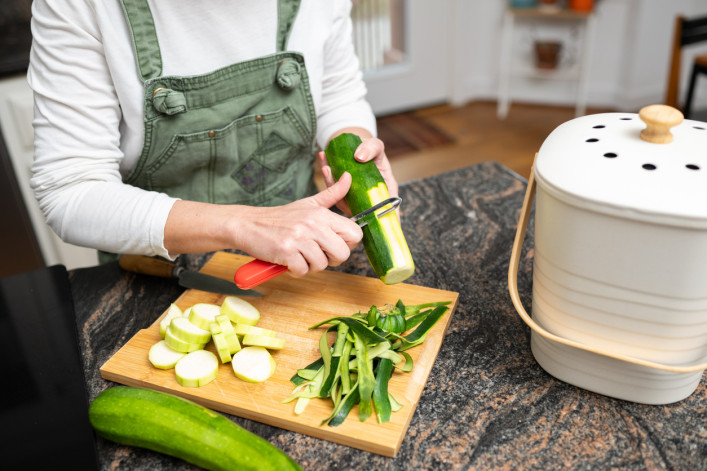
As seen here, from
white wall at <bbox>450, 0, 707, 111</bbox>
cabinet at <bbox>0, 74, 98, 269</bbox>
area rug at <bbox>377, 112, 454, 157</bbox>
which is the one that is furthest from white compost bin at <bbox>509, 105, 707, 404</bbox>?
white wall at <bbox>450, 0, 707, 111</bbox>

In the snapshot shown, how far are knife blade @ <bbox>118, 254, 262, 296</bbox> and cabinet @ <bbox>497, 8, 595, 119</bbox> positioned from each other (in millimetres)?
3341

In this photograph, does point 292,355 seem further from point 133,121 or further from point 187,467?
point 133,121

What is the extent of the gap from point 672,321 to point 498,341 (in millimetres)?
288

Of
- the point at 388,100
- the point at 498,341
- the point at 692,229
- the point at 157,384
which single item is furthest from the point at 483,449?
the point at 388,100

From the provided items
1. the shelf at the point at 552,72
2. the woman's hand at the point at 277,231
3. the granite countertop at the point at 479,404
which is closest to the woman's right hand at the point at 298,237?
the woman's hand at the point at 277,231

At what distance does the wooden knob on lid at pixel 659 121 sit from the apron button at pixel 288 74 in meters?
0.74

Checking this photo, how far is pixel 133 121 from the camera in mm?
1094

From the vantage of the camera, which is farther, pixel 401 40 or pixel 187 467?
pixel 401 40

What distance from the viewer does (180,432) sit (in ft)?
2.36

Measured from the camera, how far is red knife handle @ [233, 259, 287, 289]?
35.4 inches

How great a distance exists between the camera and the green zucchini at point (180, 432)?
703 mm

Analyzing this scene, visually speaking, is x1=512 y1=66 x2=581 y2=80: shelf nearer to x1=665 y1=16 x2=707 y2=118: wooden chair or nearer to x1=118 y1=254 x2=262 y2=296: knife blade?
x1=665 y1=16 x2=707 y2=118: wooden chair

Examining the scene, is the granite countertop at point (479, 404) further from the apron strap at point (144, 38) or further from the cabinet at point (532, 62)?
the cabinet at point (532, 62)

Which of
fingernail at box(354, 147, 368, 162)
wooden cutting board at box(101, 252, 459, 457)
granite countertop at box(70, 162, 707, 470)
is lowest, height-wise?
granite countertop at box(70, 162, 707, 470)
